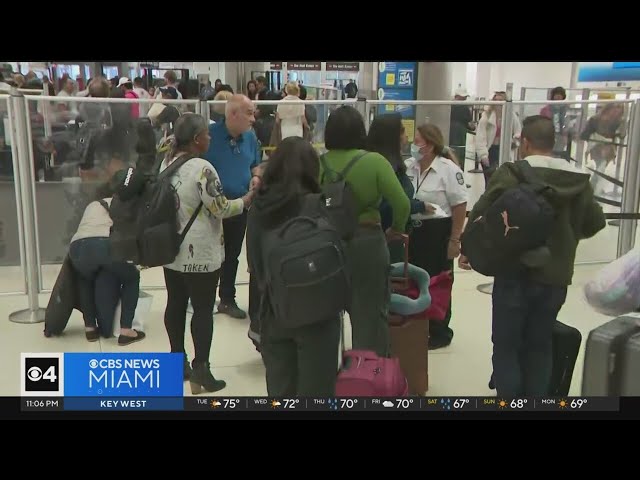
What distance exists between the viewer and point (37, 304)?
296 cm

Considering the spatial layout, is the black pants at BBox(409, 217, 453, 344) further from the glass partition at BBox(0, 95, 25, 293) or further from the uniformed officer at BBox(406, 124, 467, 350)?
the glass partition at BBox(0, 95, 25, 293)

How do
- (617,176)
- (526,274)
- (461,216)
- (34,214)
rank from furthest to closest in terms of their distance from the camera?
(34,214) < (617,176) < (461,216) < (526,274)

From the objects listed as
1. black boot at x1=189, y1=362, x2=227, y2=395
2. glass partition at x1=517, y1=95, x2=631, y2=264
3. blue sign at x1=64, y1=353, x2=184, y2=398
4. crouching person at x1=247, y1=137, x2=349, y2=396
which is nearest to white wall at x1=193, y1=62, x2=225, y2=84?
crouching person at x1=247, y1=137, x2=349, y2=396

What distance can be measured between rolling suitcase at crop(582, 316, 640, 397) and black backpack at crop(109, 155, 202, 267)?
142 cm

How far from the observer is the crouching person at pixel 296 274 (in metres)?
1.81

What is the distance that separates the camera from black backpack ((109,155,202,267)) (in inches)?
87.2

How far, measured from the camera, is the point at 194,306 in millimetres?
2492

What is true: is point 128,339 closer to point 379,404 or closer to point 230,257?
point 230,257

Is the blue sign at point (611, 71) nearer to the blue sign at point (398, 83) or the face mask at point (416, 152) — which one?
the blue sign at point (398, 83)

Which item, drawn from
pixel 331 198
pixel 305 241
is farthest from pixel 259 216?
pixel 331 198

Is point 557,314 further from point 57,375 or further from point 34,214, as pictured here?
point 34,214

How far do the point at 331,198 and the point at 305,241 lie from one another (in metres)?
0.33

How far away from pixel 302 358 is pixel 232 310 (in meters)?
0.97
